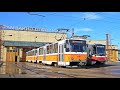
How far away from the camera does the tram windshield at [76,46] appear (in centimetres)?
2824

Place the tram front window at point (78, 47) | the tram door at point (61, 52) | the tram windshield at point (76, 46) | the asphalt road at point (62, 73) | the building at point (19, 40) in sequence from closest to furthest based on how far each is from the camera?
the asphalt road at point (62, 73)
the tram windshield at point (76, 46)
the tram front window at point (78, 47)
the tram door at point (61, 52)
the building at point (19, 40)

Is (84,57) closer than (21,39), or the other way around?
(84,57)

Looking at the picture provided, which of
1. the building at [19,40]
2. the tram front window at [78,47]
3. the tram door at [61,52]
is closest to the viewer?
the tram front window at [78,47]

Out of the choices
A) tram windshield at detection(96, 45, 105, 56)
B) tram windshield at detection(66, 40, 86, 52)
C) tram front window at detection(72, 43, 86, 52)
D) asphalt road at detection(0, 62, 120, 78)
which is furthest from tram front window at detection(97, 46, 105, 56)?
asphalt road at detection(0, 62, 120, 78)

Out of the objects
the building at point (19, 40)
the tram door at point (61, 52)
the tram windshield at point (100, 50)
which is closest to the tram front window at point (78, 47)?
the tram door at point (61, 52)

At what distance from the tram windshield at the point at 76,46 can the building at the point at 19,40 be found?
27.7 m

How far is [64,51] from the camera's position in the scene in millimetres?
28281

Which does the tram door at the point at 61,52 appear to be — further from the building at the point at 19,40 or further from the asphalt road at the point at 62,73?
the building at the point at 19,40

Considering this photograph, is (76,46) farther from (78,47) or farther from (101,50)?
(101,50)

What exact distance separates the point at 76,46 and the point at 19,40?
3626cm

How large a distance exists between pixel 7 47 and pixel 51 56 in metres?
27.0

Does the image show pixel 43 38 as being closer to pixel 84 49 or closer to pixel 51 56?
pixel 51 56
